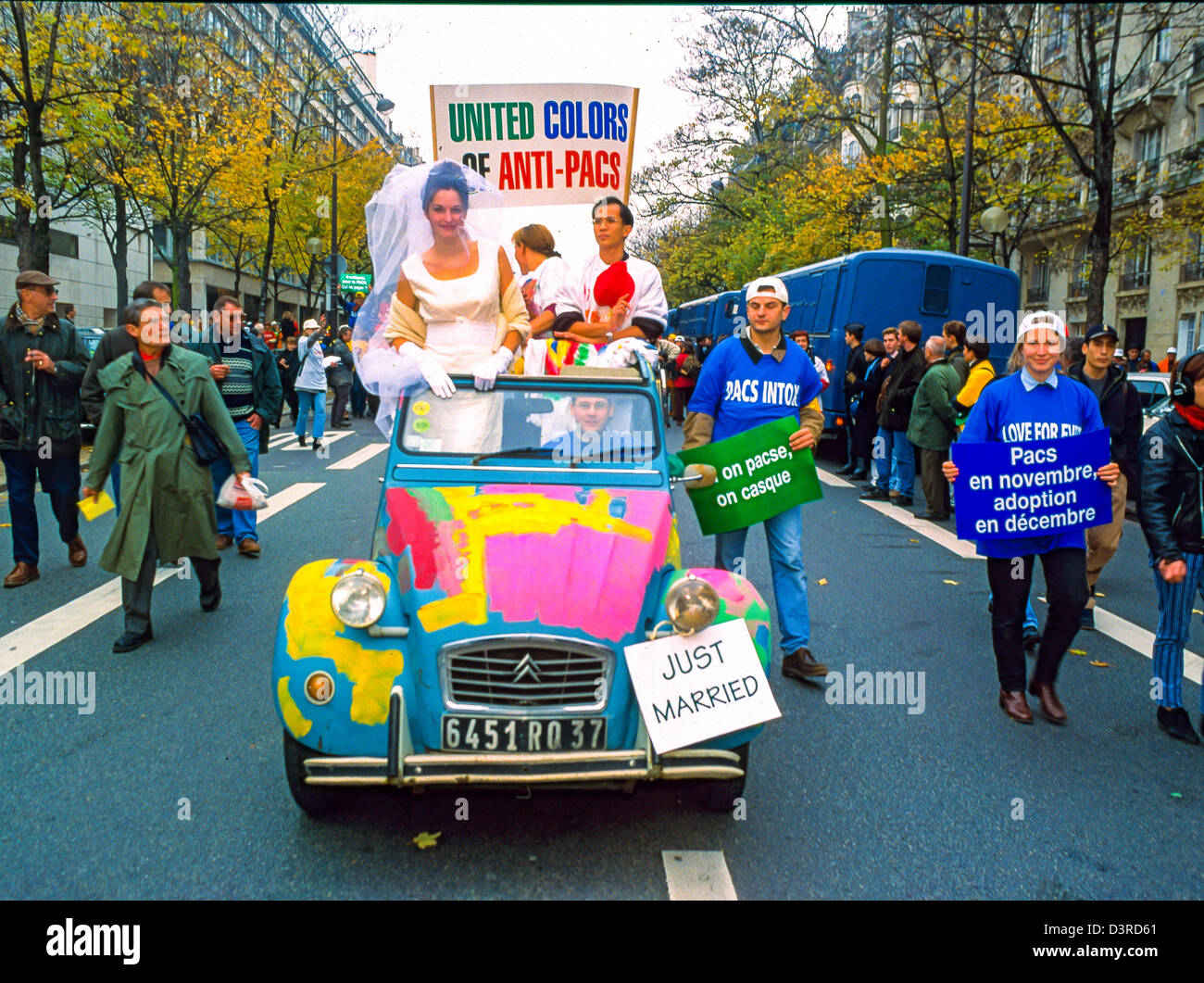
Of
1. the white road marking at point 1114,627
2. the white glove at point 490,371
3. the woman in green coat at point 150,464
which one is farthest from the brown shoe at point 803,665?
the woman in green coat at point 150,464

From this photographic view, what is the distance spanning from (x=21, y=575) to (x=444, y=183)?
4.48 m

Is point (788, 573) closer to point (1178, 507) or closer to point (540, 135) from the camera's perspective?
point (1178, 507)

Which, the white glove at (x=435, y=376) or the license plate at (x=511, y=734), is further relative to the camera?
the white glove at (x=435, y=376)

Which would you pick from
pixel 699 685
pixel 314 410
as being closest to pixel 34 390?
pixel 699 685

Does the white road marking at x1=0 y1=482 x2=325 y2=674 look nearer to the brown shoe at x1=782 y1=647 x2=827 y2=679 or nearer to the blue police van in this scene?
the brown shoe at x1=782 y1=647 x2=827 y2=679

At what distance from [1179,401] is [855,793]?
241 cm

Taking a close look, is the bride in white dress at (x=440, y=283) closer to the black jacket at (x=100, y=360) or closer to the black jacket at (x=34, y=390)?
the black jacket at (x=100, y=360)

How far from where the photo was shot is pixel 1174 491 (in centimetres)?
475

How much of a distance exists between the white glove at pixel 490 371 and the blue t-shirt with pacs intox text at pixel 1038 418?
97.3 inches

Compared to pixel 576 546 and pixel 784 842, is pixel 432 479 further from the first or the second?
pixel 784 842

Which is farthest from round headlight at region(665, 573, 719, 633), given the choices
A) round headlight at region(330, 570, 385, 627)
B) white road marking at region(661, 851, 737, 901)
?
round headlight at region(330, 570, 385, 627)

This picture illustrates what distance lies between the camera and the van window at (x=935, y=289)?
57.7ft

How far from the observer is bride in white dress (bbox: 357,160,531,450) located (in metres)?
5.43

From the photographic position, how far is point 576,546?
12.5ft
